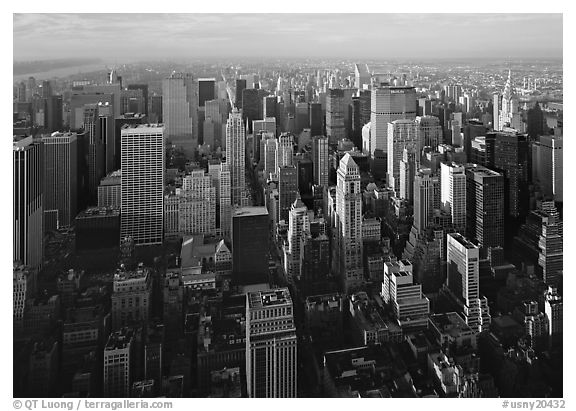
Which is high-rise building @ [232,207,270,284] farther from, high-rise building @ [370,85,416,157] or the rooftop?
high-rise building @ [370,85,416,157]

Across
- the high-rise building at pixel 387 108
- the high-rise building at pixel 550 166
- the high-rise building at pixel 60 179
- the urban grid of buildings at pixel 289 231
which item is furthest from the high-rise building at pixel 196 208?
the high-rise building at pixel 550 166

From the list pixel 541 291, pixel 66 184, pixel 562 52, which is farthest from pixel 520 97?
pixel 66 184

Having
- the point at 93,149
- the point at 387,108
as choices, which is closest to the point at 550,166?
the point at 387,108

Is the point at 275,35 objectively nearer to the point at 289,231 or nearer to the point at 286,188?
the point at 286,188

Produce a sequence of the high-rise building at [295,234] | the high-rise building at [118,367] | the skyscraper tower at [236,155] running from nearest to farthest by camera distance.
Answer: the high-rise building at [118,367]
the high-rise building at [295,234]
the skyscraper tower at [236,155]

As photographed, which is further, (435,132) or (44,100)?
(435,132)

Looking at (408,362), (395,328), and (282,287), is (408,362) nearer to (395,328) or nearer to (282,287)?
(395,328)

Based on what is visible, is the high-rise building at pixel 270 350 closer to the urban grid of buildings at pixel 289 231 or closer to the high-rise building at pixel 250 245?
the urban grid of buildings at pixel 289 231
